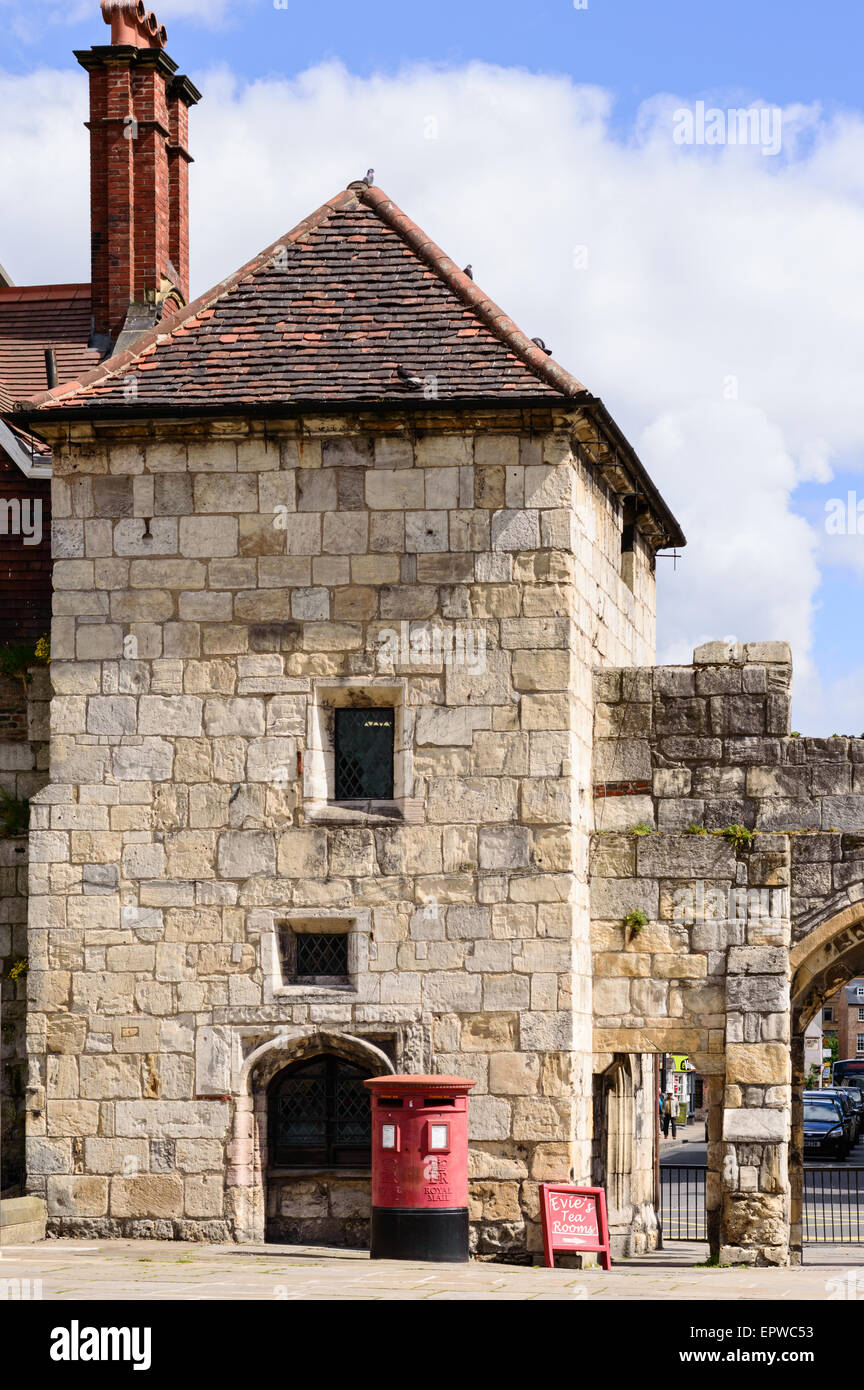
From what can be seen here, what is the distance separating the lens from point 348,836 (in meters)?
16.4

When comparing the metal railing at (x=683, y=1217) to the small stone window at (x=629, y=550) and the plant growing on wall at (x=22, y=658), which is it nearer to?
the small stone window at (x=629, y=550)

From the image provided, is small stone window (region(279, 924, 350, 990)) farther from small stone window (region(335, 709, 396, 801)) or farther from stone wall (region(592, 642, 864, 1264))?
stone wall (region(592, 642, 864, 1264))

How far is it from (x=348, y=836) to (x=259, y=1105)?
87.3 inches

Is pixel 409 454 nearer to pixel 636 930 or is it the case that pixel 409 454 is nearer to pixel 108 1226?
pixel 636 930

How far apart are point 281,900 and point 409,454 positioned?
3655 mm

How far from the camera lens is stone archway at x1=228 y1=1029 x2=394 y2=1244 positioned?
16.1 metres

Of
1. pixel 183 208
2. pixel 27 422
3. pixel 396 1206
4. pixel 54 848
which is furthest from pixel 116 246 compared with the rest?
pixel 396 1206

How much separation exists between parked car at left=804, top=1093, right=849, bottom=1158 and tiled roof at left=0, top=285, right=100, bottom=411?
77.6 ft

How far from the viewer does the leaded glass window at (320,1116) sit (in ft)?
54.0

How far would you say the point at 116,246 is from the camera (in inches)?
880

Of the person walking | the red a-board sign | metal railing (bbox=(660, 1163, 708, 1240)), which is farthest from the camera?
the person walking

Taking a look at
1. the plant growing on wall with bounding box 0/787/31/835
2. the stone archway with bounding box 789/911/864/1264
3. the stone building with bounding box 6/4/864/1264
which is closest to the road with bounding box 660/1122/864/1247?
the stone archway with bounding box 789/911/864/1264

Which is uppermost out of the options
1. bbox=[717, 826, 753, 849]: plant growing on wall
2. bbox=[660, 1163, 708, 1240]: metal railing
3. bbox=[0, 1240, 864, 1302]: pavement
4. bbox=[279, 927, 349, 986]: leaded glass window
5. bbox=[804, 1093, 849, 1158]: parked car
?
bbox=[717, 826, 753, 849]: plant growing on wall

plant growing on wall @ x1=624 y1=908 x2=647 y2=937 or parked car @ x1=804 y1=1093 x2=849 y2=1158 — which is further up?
plant growing on wall @ x1=624 y1=908 x2=647 y2=937
